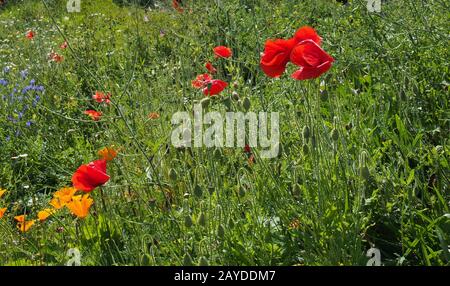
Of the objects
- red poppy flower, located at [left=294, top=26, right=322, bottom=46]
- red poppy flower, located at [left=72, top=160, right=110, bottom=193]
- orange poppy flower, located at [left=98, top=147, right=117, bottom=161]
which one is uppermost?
red poppy flower, located at [left=294, top=26, right=322, bottom=46]

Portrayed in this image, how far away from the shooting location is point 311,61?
69.1 inches

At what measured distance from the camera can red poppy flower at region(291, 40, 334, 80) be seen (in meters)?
1.75

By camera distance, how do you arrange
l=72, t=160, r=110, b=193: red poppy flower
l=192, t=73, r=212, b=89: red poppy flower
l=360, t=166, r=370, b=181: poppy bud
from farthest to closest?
1. l=192, t=73, r=212, b=89: red poppy flower
2. l=72, t=160, r=110, b=193: red poppy flower
3. l=360, t=166, r=370, b=181: poppy bud

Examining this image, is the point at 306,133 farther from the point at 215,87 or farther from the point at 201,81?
the point at 201,81

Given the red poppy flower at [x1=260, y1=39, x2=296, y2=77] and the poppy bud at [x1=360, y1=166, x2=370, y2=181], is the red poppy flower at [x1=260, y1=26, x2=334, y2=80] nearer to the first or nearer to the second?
the red poppy flower at [x1=260, y1=39, x2=296, y2=77]

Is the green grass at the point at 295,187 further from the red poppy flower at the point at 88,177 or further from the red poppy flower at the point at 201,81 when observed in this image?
the red poppy flower at the point at 201,81

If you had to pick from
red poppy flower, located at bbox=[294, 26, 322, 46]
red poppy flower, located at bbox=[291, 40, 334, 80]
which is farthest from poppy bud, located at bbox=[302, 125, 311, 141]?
red poppy flower, located at bbox=[294, 26, 322, 46]

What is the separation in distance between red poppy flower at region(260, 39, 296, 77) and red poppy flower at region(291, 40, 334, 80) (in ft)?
0.15

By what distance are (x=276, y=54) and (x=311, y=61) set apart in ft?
0.40

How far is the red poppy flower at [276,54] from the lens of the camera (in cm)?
183

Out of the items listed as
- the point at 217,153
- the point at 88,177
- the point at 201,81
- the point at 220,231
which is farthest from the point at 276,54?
the point at 201,81

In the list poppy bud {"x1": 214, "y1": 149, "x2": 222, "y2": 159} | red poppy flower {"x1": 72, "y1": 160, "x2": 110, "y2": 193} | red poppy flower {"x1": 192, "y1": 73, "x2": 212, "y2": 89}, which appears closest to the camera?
red poppy flower {"x1": 72, "y1": 160, "x2": 110, "y2": 193}
